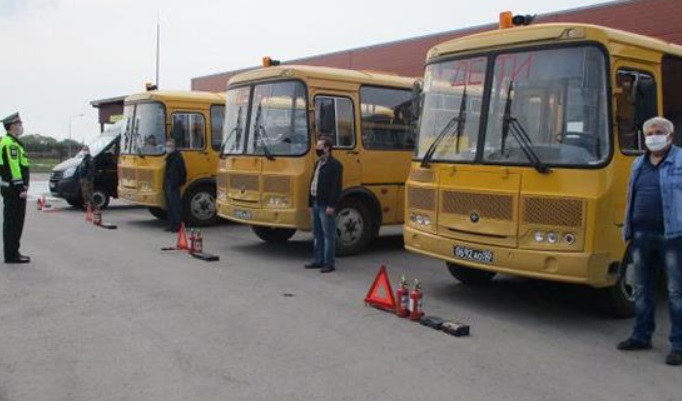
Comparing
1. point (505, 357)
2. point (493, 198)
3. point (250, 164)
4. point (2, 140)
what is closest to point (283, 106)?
point (250, 164)

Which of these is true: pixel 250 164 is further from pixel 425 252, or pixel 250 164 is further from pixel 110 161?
pixel 110 161

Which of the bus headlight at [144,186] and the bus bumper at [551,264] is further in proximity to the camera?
the bus headlight at [144,186]

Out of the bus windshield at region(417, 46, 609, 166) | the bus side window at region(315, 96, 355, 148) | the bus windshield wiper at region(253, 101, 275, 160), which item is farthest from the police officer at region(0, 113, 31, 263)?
the bus windshield at region(417, 46, 609, 166)

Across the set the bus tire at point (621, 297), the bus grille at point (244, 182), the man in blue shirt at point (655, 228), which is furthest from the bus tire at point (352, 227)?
the man in blue shirt at point (655, 228)

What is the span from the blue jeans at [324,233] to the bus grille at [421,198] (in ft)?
6.08

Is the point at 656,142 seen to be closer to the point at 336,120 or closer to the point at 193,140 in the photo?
the point at 336,120

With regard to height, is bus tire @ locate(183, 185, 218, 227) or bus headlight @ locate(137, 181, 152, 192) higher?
bus headlight @ locate(137, 181, 152, 192)

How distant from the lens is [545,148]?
→ 708 cm

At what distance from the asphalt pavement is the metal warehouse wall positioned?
8995mm

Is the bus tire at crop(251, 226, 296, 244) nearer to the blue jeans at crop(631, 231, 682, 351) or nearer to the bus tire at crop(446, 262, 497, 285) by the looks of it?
the bus tire at crop(446, 262, 497, 285)

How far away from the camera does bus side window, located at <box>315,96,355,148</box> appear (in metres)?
11.1

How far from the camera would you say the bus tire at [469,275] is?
908cm

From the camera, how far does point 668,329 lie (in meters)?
7.14

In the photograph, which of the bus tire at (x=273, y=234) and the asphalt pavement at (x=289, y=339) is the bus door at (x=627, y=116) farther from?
the bus tire at (x=273, y=234)
